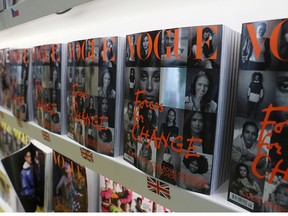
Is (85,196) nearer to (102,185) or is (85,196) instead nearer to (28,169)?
(102,185)

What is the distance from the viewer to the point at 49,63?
2.85 feet

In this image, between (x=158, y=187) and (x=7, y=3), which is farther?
(x=7, y=3)

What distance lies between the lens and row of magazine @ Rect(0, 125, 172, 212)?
2.98 ft

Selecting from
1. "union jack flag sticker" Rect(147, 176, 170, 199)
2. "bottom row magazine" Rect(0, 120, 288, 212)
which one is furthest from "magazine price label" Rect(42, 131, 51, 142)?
"union jack flag sticker" Rect(147, 176, 170, 199)

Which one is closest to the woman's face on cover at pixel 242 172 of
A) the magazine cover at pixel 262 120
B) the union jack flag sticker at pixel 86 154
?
the magazine cover at pixel 262 120

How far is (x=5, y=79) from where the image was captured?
1223 millimetres

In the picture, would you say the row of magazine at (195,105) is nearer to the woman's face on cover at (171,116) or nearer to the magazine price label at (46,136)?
the woman's face on cover at (171,116)

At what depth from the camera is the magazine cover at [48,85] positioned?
833 millimetres

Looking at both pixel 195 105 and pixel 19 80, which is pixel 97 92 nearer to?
pixel 195 105

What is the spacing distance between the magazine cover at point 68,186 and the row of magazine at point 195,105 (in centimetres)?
30

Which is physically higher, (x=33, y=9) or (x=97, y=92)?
(x=33, y=9)

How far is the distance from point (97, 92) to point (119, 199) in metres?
0.47

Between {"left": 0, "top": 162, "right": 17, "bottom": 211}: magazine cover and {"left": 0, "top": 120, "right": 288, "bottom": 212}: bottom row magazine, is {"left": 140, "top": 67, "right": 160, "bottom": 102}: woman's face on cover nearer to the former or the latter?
{"left": 0, "top": 120, "right": 288, "bottom": 212}: bottom row magazine

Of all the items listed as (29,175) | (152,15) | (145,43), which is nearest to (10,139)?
(29,175)
